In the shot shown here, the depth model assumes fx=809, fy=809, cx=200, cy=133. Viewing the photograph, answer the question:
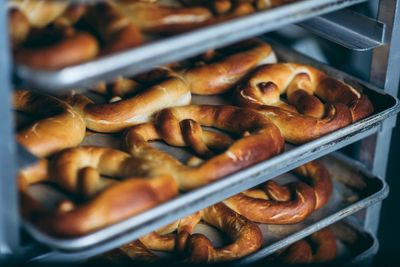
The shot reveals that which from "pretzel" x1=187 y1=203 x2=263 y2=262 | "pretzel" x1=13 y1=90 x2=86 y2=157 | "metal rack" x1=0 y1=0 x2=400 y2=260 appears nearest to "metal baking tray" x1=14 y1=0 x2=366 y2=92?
"metal rack" x1=0 y1=0 x2=400 y2=260

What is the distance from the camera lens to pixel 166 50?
142 cm

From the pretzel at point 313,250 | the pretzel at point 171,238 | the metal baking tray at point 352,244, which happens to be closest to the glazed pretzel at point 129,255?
the pretzel at point 171,238

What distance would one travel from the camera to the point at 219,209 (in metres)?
1.97

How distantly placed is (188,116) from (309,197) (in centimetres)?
39

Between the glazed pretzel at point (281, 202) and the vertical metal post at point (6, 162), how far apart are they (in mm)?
656

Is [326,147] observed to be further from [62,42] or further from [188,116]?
[62,42]

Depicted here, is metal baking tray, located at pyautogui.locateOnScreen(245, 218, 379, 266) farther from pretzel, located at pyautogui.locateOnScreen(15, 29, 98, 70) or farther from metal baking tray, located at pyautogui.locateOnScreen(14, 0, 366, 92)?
pretzel, located at pyautogui.locateOnScreen(15, 29, 98, 70)

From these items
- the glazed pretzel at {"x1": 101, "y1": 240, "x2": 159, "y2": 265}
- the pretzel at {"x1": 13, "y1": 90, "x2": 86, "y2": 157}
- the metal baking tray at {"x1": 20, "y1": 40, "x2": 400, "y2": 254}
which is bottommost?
the glazed pretzel at {"x1": 101, "y1": 240, "x2": 159, "y2": 265}

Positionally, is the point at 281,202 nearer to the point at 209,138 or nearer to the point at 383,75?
the point at 209,138

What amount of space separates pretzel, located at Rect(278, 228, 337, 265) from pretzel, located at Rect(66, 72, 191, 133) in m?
0.52

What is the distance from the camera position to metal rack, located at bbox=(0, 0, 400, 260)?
1.33m

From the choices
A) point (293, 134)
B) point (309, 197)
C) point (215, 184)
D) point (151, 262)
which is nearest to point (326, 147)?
point (293, 134)

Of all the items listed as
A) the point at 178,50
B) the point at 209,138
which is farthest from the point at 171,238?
the point at 178,50

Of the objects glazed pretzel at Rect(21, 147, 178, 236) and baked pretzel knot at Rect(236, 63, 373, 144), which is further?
baked pretzel knot at Rect(236, 63, 373, 144)
